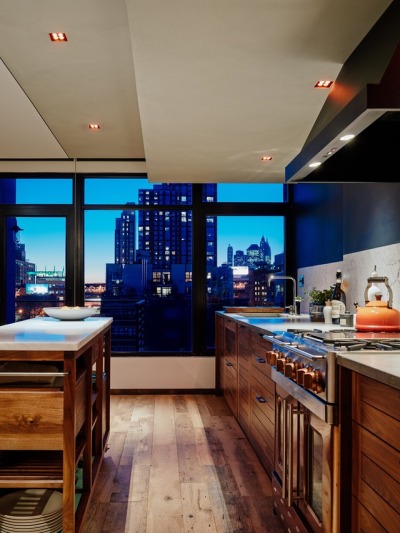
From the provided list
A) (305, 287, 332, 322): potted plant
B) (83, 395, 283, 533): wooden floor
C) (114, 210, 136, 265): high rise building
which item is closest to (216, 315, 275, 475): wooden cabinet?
(83, 395, 283, 533): wooden floor

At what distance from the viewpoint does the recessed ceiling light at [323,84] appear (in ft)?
8.99

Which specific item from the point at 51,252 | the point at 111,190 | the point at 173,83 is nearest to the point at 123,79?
the point at 173,83

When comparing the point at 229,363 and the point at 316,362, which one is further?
the point at 229,363

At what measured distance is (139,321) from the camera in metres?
6.16

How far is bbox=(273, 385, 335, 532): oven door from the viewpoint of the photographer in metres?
1.72

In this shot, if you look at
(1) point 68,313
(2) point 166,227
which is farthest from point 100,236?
(1) point 68,313

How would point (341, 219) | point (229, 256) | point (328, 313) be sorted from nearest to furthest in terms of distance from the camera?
point (328, 313) → point (341, 219) → point (229, 256)

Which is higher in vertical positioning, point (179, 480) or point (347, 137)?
point (347, 137)

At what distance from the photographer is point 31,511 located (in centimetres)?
217

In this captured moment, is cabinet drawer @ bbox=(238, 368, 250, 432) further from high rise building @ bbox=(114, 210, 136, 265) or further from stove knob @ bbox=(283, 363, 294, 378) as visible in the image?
high rise building @ bbox=(114, 210, 136, 265)

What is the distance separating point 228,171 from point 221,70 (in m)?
2.21

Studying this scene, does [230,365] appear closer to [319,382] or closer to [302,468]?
[302,468]

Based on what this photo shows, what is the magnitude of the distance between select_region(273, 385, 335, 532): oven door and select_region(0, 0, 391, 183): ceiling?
5.32 ft

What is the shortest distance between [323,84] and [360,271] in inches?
54.1
